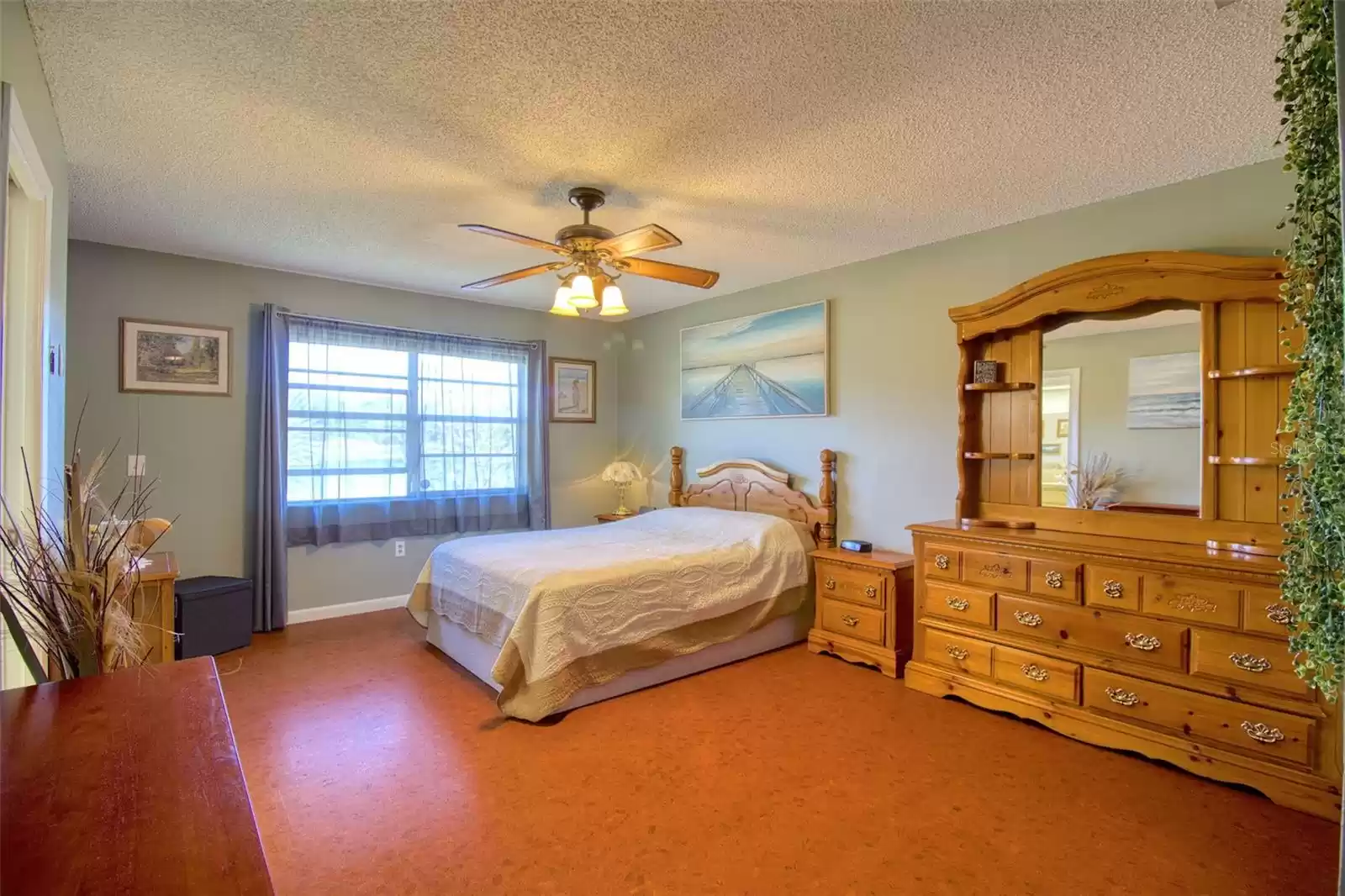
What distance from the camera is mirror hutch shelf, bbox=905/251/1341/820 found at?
2221mm

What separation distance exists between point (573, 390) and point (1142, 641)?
14.3ft

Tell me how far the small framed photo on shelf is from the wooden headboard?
3.38ft

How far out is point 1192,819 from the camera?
2107mm

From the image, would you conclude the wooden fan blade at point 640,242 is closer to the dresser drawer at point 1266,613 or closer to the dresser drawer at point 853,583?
the dresser drawer at point 853,583

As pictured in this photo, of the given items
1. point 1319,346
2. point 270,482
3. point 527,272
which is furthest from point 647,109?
point 270,482

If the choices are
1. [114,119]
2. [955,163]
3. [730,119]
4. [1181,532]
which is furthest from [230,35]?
[1181,532]

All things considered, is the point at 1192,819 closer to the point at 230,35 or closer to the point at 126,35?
the point at 230,35

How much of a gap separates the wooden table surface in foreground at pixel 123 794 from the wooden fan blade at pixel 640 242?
1937 millimetres

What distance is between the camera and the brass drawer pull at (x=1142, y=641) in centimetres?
245

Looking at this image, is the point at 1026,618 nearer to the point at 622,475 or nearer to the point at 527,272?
the point at 527,272

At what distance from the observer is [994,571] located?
2.92 metres

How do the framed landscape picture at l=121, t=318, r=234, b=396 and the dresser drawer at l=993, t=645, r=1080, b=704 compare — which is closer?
the dresser drawer at l=993, t=645, r=1080, b=704

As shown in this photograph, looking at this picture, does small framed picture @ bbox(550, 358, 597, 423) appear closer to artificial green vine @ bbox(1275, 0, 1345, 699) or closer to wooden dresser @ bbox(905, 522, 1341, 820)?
wooden dresser @ bbox(905, 522, 1341, 820)

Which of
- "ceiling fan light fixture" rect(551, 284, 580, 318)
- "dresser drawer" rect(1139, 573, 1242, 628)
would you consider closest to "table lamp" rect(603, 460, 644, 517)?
"ceiling fan light fixture" rect(551, 284, 580, 318)
